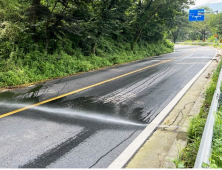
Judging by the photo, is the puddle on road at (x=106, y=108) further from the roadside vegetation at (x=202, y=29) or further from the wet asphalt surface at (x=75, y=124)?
the roadside vegetation at (x=202, y=29)

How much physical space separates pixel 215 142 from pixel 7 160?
305 cm

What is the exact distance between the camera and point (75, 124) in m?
4.33

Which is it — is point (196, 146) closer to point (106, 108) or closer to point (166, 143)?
point (166, 143)

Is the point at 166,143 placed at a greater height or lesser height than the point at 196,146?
lesser

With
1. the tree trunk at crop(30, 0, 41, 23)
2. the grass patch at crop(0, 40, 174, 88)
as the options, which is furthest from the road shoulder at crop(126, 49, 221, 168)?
the tree trunk at crop(30, 0, 41, 23)

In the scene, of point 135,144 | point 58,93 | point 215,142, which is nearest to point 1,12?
point 58,93

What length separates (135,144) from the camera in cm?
360

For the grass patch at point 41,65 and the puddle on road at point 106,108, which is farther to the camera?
the grass patch at point 41,65

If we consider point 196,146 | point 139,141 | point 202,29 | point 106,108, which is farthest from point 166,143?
point 202,29

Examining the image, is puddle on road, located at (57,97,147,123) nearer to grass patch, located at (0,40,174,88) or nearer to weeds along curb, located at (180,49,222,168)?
weeds along curb, located at (180,49,222,168)

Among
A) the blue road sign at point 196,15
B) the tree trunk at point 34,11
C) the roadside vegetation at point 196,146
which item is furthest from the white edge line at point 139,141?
the blue road sign at point 196,15

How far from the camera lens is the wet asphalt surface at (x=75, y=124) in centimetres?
313

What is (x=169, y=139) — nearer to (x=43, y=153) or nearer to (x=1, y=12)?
(x=43, y=153)

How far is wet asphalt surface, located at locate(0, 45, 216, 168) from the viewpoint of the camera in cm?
313
